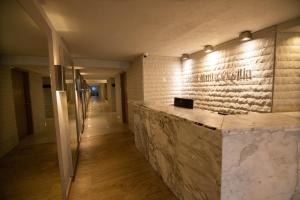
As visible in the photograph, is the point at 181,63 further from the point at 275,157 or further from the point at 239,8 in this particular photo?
the point at 275,157

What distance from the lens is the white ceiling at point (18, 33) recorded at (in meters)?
1.42

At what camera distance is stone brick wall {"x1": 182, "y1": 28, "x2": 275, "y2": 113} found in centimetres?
215

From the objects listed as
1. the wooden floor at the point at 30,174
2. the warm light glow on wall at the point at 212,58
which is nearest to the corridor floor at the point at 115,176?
the wooden floor at the point at 30,174

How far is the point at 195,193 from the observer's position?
1389 millimetres

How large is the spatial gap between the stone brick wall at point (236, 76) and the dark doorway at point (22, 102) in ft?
14.5

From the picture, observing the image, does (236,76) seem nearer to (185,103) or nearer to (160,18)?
(185,103)

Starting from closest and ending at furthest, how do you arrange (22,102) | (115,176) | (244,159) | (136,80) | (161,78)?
(244,159) < (115,176) < (161,78) < (22,102) < (136,80)

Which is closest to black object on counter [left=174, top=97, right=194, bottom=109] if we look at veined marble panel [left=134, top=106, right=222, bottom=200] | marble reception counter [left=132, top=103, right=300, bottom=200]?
veined marble panel [left=134, top=106, right=222, bottom=200]

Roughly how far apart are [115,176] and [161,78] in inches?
98.7

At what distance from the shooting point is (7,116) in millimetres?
3223

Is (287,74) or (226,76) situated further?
(226,76)

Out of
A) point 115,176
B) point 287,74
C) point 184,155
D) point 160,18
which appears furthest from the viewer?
point 115,176

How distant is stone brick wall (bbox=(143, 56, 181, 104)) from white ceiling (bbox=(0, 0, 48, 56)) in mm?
2165

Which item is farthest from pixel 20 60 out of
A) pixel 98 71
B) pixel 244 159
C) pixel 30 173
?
pixel 244 159
